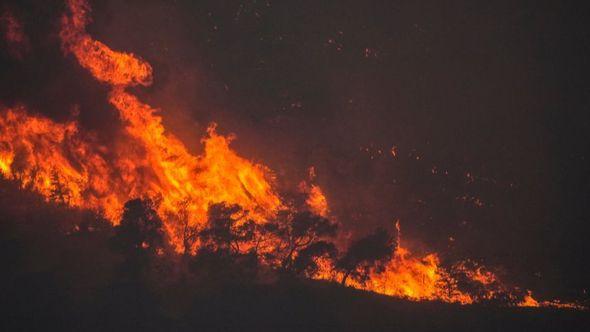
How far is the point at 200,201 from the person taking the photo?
36.5 metres

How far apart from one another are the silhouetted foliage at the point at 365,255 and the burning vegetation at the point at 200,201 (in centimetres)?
8

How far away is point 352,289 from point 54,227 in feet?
72.7

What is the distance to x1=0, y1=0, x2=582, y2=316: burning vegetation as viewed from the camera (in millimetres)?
33844

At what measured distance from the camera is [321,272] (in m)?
35.3

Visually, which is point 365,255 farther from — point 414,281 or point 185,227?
point 185,227

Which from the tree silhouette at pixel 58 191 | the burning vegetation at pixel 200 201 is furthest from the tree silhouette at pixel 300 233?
the tree silhouette at pixel 58 191

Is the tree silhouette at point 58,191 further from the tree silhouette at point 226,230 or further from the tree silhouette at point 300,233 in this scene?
the tree silhouette at point 300,233

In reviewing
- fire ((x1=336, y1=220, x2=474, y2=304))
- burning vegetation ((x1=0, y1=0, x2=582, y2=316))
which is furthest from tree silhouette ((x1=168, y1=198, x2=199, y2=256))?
fire ((x1=336, y1=220, x2=474, y2=304))

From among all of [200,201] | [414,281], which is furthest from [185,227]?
[414,281]

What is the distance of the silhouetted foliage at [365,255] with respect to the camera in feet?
116

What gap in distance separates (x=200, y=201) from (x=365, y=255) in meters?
14.4

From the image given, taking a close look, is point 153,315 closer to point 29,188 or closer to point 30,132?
point 29,188

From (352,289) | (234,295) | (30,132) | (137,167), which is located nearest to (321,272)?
(352,289)

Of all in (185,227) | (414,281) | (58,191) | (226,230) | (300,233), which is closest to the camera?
(58,191)
